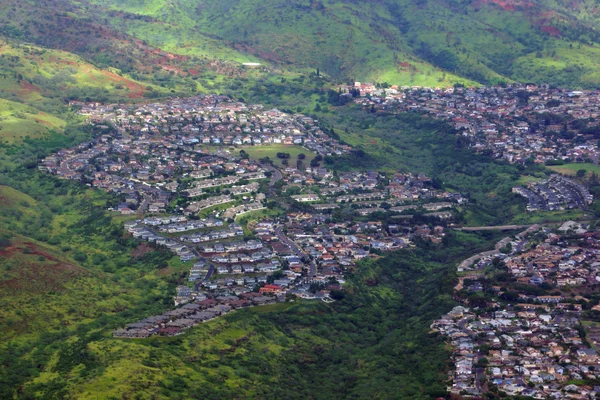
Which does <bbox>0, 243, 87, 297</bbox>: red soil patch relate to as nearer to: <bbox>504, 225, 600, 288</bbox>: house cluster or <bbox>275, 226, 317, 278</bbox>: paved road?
<bbox>275, 226, 317, 278</bbox>: paved road

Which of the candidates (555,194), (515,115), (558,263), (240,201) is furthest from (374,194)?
(515,115)

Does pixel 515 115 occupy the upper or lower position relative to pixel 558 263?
upper

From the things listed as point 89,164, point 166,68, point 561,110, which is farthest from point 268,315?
point 166,68

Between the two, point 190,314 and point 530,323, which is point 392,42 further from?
point 190,314

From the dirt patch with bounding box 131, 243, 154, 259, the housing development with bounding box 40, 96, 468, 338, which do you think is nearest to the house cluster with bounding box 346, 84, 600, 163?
the housing development with bounding box 40, 96, 468, 338

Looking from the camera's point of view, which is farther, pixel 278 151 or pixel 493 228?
pixel 278 151

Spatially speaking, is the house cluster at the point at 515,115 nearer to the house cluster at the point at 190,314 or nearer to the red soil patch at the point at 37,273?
the house cluster at the point at 190,314

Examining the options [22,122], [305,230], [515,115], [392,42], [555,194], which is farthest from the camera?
[392,42]
